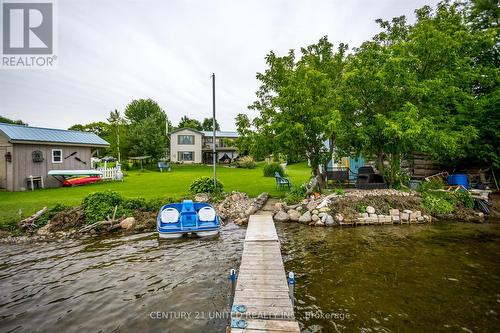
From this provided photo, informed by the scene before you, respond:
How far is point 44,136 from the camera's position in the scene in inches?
744

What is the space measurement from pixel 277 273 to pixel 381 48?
47.4 feet

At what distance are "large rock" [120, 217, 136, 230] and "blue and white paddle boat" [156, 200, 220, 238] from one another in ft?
6.58

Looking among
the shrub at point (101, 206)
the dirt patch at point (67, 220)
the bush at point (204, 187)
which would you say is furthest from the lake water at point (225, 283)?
the bush at point (204, 187)

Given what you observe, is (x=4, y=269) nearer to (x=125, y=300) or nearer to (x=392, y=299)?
(x=125, y=300)

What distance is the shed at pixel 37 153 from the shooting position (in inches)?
661

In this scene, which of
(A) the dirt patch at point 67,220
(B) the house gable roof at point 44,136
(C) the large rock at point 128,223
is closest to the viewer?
(A) the dirt patch at point 67,220

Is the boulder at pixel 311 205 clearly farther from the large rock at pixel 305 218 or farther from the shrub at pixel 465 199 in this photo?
the shrub at pixel 465 199

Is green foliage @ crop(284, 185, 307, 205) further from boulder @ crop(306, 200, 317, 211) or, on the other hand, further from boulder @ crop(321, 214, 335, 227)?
boulder @ crop(321, 214, 335, 227)

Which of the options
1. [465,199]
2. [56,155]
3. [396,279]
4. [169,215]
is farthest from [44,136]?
[465,199]

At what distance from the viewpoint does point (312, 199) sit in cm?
1306

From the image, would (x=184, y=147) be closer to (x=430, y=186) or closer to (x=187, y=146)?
(x=187, y=146)

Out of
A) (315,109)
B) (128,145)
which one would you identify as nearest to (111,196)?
(315,109)

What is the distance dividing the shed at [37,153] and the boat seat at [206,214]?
15132mm

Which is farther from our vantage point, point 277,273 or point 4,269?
point 4,269
